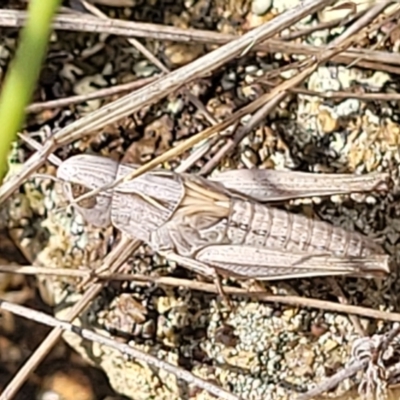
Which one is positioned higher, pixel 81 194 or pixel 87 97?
pixel 87 97

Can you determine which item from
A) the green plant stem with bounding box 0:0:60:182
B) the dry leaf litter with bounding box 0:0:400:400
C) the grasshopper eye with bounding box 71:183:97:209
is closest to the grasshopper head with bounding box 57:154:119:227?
the grasshopper eye with bounding box 71:183:97:209

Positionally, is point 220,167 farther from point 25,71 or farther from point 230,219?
point 25,71

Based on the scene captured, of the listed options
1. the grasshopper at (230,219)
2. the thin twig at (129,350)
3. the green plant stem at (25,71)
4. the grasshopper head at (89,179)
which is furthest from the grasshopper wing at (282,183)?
the green plant stem at (25,71)

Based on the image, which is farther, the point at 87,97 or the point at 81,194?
the point at 87,97

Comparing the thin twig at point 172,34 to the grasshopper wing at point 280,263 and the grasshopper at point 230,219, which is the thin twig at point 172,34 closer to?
the grasshopper at point 230,219

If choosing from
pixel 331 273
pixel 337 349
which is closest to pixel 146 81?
pixel 331 273

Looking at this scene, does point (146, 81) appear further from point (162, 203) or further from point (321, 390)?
point (321, 390)

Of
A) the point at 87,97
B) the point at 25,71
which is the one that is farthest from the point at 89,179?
the point at 25,71

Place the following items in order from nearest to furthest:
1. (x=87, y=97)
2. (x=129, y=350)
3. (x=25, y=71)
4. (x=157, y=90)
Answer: (x=25, y=71)
(x=157, y=90)
(x=129, y=350)
(x=87, y=97)

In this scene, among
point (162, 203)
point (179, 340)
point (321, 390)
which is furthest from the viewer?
point (179, 340)
